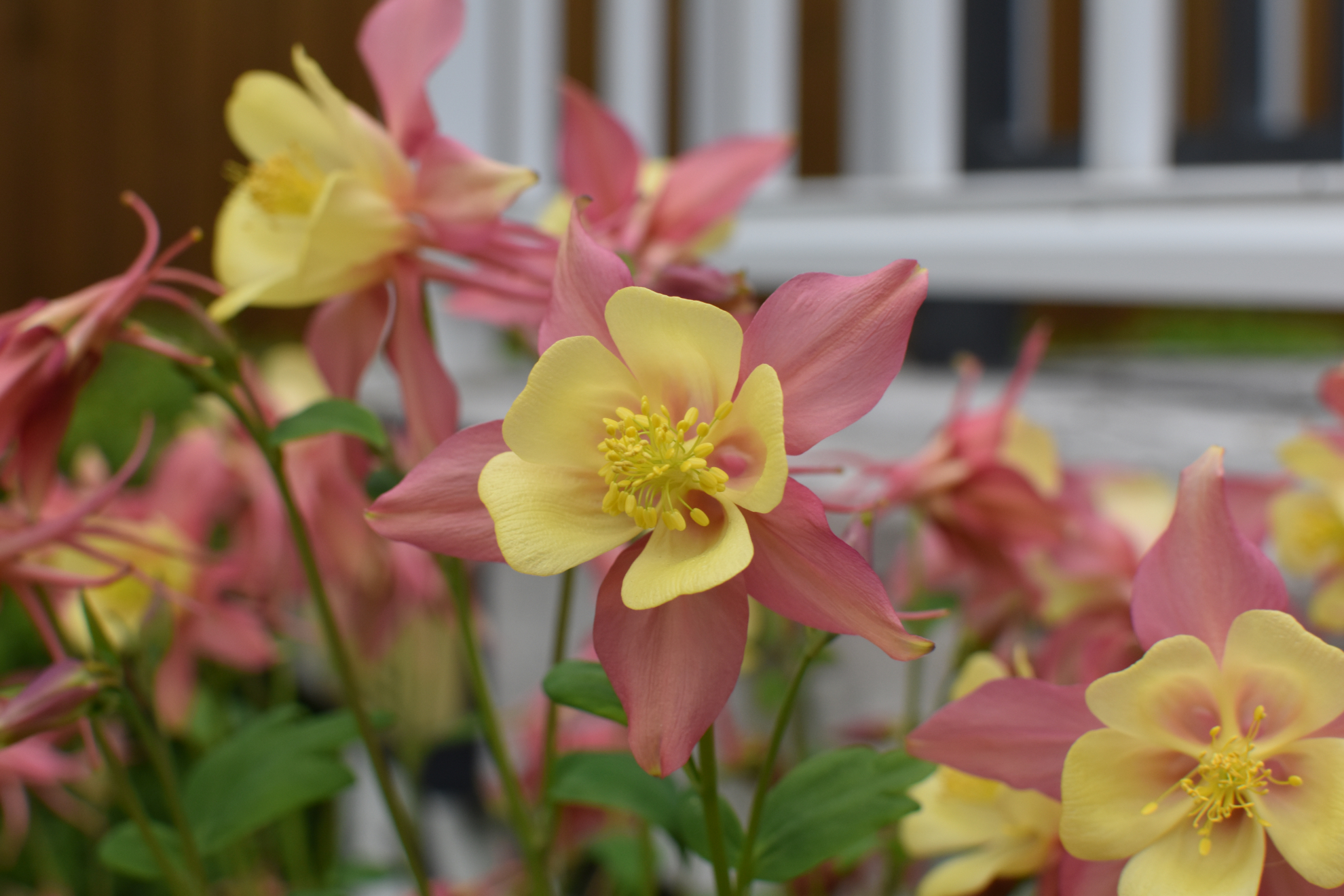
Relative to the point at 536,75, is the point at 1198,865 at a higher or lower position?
lower

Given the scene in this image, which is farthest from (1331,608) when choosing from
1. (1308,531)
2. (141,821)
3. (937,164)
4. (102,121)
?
(102,121)

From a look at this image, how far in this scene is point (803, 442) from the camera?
286 millimetres

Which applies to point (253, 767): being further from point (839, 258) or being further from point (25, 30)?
point (25, 30)

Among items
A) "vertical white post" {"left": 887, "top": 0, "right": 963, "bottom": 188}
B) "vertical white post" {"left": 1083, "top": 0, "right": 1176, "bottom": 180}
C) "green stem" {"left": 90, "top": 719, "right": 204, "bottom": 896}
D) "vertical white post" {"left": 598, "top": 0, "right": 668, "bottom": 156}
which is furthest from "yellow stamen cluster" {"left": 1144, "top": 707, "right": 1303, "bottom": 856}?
"vertical white post" {"left": 598, "top": 0, "right": 668, "bottom": 156}

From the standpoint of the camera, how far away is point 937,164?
4.70ft

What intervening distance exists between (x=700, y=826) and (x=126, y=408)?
55.4 inches

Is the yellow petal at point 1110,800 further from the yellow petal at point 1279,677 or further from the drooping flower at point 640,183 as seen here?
the drooping flower at point 640,183

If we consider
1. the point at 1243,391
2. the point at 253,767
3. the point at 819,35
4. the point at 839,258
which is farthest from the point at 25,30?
the point at 253,767

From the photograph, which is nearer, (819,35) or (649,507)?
(649,507)

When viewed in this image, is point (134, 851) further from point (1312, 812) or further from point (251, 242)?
point (1312, 812)

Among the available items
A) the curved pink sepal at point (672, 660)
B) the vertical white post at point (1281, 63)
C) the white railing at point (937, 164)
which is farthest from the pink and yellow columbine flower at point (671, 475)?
the vertical white post at point (1281, 63)

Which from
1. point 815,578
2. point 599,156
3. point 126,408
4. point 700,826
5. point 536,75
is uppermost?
point 536,75

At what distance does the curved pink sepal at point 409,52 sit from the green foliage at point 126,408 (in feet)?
3.53

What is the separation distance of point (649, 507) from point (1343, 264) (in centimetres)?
88
